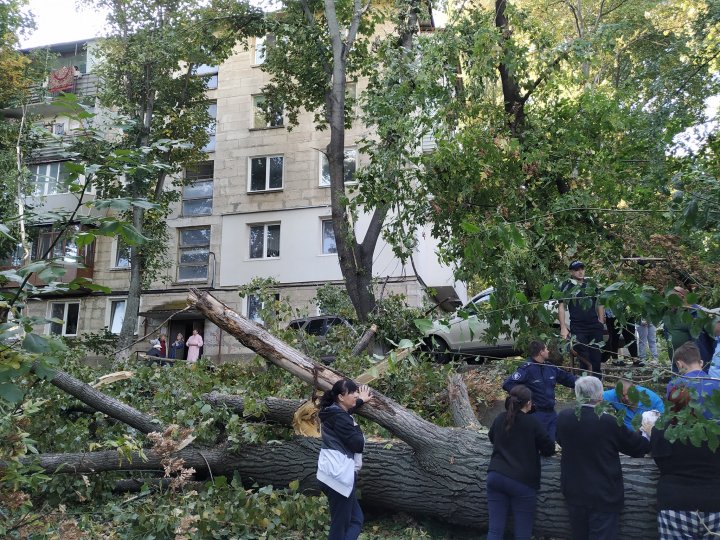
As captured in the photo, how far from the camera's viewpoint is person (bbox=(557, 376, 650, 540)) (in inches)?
184

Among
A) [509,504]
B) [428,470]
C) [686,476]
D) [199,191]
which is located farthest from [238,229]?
[686,476]

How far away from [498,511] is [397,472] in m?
1.28

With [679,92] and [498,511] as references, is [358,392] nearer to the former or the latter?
[498,511]

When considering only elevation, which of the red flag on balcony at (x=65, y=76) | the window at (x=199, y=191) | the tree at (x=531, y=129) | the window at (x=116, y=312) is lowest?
the window at (x=116, y=312)

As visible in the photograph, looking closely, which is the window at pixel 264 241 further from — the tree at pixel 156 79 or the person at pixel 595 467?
the person at pixel 595 467

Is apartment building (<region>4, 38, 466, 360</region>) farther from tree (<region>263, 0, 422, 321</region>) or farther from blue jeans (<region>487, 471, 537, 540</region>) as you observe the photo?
blue jeans (<region>487, 471, 537, 540</region>)

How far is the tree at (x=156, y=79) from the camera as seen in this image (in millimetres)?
18422

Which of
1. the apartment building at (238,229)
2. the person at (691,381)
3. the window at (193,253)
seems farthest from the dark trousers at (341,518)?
the window at (193,253)

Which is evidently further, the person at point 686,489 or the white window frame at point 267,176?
the white window frame at point 267,176

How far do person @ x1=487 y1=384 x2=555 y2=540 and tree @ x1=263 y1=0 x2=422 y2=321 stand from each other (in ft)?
23.7

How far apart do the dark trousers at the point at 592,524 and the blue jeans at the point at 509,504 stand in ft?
0.95

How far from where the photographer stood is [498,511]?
5.05m

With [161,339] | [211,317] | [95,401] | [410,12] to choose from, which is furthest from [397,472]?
[161,339]

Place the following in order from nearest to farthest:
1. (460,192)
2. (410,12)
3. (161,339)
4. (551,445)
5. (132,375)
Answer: (551,445), (132,375), (460,192), (410,12), (161,339)
